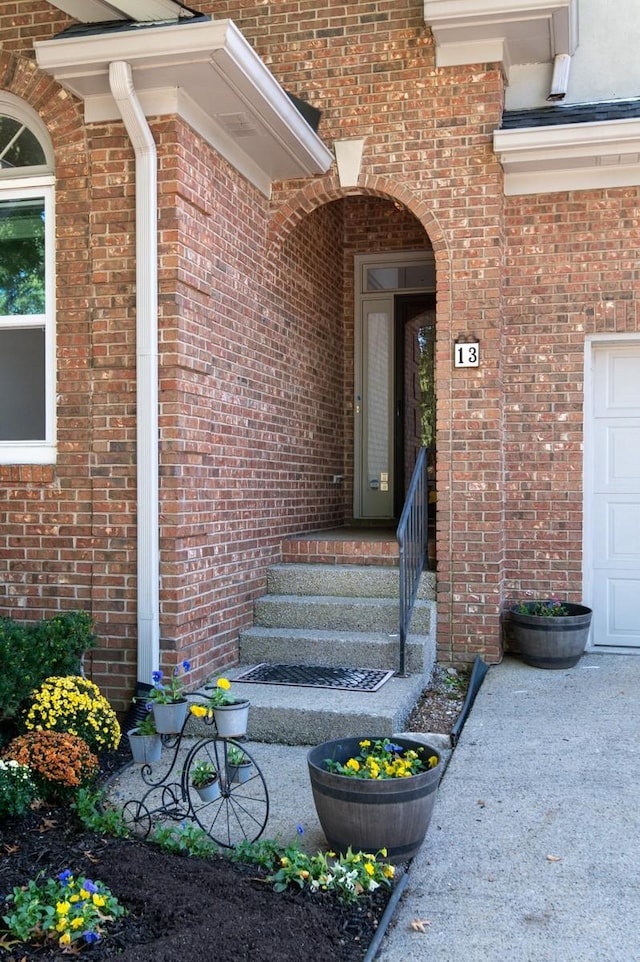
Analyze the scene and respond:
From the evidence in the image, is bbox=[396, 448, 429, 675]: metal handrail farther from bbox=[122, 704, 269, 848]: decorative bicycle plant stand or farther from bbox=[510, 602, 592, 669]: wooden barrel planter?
bbox=[122, 704, 269, 848]: decorative bicycle plant stand

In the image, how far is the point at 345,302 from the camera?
8031 mm

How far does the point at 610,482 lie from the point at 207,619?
3.17m

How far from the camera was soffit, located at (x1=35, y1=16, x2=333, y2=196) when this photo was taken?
4.27 metres

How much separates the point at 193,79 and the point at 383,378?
3881 millimetres

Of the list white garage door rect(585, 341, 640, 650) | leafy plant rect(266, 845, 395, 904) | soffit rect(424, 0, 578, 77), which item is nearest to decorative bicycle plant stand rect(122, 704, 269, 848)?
leafy plant rect(266, 845, 395, 904)

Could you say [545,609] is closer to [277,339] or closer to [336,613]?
[336,613]

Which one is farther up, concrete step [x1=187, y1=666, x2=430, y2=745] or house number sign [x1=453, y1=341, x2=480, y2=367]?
house number sign [x1=453, y1=341, x2=480, y2=367]

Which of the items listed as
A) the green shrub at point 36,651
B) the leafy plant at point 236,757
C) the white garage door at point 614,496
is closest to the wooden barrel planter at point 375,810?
the leafy plant at point 236,757

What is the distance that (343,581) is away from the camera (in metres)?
5.96

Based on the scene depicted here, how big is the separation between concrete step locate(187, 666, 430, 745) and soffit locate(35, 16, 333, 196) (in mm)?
3210

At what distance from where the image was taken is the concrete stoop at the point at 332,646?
4.53 meters

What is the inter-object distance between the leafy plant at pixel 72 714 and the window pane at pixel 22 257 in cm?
224

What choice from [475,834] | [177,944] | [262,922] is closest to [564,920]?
[475,834]

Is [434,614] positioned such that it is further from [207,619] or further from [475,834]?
[475,834]
